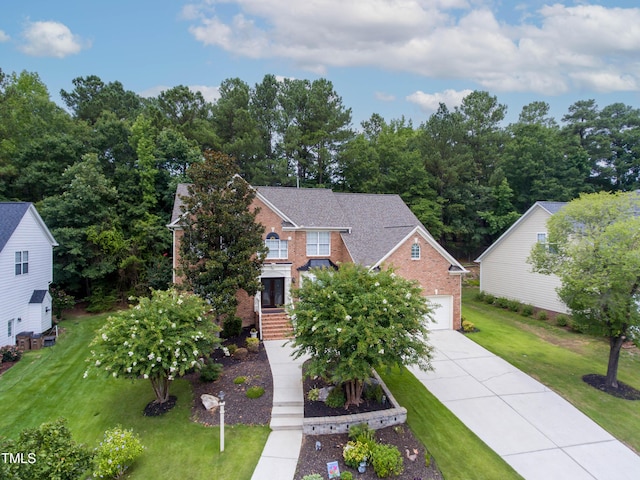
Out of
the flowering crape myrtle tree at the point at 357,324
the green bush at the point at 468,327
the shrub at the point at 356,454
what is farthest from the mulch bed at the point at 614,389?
the shrub at the point at 356,454

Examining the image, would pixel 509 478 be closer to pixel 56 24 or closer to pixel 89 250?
pixel 89 250

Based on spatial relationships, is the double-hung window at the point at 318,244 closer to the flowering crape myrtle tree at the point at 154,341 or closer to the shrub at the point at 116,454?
the flowering crape myrtle tree at the point at 154,341

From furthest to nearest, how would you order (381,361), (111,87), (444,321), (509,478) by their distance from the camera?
(111,87) → (444,321) → (381,361) → (509,478)

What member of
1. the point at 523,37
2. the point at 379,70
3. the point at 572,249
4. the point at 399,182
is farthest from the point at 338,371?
the point at 399,182

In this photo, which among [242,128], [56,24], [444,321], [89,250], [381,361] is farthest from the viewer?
[242,128]

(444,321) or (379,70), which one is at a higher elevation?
(379,70)

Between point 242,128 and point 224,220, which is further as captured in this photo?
point 242,128

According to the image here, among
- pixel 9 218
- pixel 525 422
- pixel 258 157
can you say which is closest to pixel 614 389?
pixel 525 422
